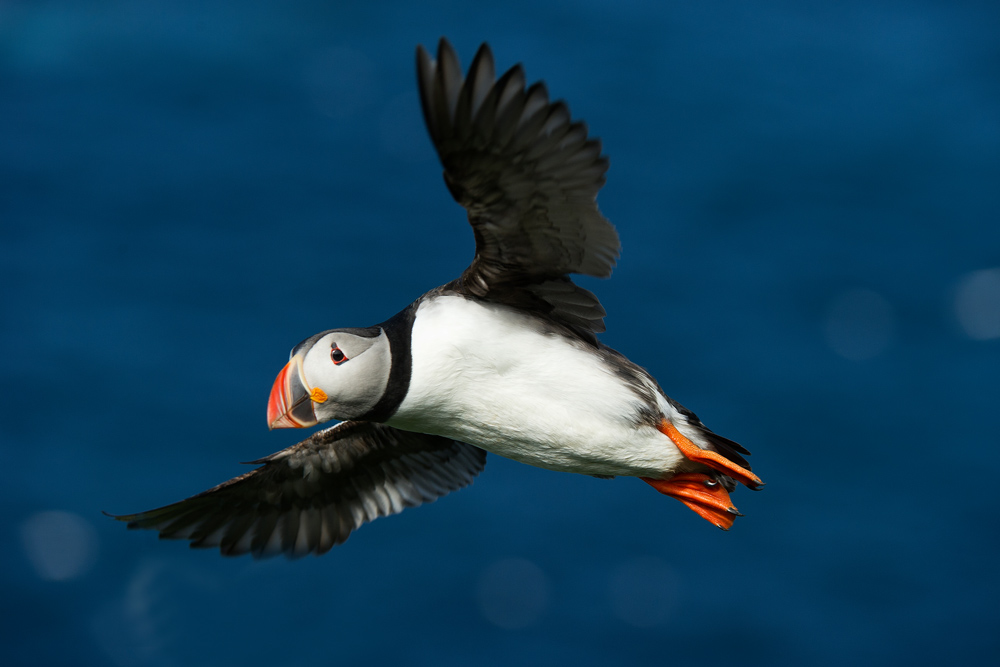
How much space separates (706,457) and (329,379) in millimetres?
1438

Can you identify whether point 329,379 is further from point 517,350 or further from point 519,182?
point 519,182

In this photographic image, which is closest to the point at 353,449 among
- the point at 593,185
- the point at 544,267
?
the point at 544,267

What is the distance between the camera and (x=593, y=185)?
310 centimetres

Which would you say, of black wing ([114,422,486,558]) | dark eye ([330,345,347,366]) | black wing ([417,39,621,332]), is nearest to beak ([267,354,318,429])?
dark eye ([330,345,347,366])

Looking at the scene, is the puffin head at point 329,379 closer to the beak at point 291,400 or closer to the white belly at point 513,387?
the beak at point 291,400

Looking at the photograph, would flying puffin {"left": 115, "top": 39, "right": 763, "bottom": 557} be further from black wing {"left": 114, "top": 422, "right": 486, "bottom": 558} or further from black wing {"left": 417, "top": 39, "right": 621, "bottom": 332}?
black wing {"left": 114, "top": 422, "right": 486, "bottom": 558}

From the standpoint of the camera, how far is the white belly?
3.50 m

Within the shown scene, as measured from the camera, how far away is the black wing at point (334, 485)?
14.5 ft

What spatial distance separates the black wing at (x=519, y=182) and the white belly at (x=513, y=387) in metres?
0.12

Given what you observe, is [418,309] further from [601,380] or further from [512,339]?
[601,380]

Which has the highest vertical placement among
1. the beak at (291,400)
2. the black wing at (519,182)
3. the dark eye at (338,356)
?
the black wing at (519,182)

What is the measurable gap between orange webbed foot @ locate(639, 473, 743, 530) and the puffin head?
1.25m

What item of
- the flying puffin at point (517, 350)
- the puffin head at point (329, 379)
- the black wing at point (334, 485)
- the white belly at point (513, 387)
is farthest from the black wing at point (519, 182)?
the black wing at point (334, 485)

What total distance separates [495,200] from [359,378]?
30.6 inches
